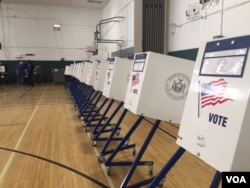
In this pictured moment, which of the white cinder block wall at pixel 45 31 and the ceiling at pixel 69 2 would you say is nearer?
the ceiling at pixel 69 2

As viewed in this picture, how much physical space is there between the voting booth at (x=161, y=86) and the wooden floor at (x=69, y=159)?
2.73 feet

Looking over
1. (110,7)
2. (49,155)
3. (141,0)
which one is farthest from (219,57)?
(110,7)

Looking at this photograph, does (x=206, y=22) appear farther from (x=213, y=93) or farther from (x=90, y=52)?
(x=90, y=52)

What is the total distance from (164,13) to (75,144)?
523 cm

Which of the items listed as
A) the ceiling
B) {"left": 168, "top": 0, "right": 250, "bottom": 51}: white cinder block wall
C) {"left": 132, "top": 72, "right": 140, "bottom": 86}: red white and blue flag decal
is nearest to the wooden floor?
{"left": 132, "top": 72, "right": 140, "bottom": 86}: red white and blue flag decal

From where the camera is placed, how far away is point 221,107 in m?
1.05

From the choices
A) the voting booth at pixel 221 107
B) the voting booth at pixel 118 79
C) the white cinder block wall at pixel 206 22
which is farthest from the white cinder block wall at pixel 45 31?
the voting booth at pixel 221 107

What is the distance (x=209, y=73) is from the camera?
3.84 feet

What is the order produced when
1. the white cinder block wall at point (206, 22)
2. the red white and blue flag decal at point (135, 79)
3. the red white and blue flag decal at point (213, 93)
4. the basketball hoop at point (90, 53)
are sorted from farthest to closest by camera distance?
the basketball hoop at point (90, 53)
the white cinder block wall at point (206, 22)
the red white and blue flag decal at point (135, 79)
the red white and blue flag decal at point (213, 93)

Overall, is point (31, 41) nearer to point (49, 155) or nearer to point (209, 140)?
point (49, 155)

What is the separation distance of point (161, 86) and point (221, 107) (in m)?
0.90

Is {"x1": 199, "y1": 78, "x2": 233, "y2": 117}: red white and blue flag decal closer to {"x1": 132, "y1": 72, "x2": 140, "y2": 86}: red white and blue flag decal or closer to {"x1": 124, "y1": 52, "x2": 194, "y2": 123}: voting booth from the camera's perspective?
{"x1": 124, "y1": 52, "x2": 194, "y2": 123}: voting booth

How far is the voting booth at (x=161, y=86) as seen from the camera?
1910 mm

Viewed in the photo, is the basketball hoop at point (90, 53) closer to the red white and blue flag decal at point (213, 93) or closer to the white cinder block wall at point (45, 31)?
the white cinder block wall at point (45, 31)
